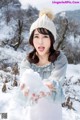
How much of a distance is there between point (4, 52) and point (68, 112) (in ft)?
4.94

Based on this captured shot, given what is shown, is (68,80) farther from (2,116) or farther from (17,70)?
(2,116)

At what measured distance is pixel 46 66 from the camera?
2186 mm

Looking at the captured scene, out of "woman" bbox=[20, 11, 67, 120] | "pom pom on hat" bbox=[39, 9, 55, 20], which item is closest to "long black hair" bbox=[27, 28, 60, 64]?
"woman" bbox=[20, 11, 67, 120]

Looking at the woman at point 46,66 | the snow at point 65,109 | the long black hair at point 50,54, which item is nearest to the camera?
the woman at point 46,66

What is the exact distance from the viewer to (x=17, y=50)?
487 centimetres

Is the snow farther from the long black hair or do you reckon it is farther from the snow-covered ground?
the long black hair

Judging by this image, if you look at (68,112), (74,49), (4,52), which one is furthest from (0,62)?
(68,112)

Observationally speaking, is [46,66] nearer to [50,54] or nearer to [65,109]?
[50,54]

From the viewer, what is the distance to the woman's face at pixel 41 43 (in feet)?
7.14

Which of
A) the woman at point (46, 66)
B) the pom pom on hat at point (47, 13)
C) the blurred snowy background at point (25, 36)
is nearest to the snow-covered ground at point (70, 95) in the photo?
the blurred snowy background at point (25, 36)

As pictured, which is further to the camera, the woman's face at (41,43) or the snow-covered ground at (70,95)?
the snow-covered ground at (70,95)

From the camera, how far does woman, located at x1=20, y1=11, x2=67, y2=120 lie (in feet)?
6.66

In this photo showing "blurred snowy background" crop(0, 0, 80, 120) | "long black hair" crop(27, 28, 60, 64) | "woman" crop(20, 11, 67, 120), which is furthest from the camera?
"blurred snowy background" crop(0, 0, 80, 120)

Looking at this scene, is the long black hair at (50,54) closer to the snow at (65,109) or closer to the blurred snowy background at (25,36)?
the snow at (65,109)
